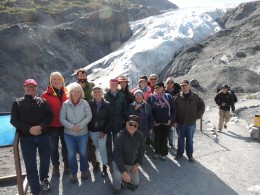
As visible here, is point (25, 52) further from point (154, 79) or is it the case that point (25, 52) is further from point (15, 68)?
point (154, 79)

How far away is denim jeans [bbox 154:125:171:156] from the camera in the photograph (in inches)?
271

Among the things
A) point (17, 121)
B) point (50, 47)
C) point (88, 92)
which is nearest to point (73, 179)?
point (17, 121)

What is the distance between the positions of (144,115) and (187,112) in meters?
1.16

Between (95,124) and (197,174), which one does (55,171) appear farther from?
(197,174)

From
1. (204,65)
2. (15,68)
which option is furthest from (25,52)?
(204,65)

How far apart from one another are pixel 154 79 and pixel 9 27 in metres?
34.2

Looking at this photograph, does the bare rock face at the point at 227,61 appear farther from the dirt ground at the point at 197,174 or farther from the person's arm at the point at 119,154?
the person's arm at the point at 119,154

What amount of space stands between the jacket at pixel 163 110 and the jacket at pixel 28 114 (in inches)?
99.4

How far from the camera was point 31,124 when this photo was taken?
17.1 feet

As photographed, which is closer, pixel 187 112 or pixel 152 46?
pixel 187 112

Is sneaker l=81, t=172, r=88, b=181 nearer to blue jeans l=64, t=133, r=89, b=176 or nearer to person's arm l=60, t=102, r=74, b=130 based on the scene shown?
blue jeans l=64, t=133, r=89, b=176

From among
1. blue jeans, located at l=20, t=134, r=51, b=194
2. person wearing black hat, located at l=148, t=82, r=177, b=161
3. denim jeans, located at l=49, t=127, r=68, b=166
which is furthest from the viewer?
person wearing black hat, located at l=148, t=82, r=177, b=161

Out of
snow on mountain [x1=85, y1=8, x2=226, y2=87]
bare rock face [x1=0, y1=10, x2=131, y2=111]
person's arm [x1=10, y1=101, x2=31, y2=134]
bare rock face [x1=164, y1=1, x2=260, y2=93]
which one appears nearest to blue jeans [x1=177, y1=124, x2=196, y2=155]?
person's arm [x1=10, y1=101, x2=31, y2=134]

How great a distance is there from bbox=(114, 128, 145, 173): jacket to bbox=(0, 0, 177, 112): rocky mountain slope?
22071 mm
